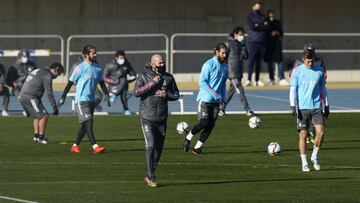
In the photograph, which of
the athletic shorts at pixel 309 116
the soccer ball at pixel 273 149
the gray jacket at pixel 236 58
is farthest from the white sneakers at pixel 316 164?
the gray jacket at pixel 236 58

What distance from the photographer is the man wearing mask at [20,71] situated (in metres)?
32.6

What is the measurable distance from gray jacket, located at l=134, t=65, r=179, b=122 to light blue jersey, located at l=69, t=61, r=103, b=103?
509cm

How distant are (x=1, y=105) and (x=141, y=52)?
581cm

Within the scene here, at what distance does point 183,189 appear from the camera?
60.3ft

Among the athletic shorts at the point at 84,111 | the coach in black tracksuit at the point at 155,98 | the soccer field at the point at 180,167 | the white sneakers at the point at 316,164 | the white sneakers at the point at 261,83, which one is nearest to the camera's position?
the soccer field at the point at 180,167

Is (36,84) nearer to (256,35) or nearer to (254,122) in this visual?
(254,122)

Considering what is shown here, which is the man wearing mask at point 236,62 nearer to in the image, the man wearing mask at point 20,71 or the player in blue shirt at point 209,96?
the man wearing mask at point 20,71

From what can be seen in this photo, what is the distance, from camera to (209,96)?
2372 cm

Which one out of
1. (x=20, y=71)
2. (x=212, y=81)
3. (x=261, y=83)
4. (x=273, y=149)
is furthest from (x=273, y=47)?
(x=273, y=149)

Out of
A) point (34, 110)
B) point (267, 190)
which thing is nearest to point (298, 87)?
point (267, 190)

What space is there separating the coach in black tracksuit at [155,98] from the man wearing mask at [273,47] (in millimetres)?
20276

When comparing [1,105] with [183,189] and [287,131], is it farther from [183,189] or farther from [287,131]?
[183,189]

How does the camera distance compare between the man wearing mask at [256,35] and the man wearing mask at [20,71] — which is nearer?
the man wearing mask at [20,71]

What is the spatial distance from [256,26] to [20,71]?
860cm
